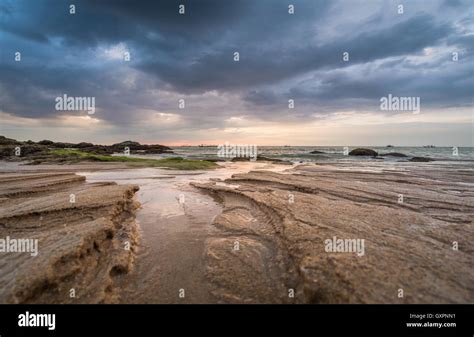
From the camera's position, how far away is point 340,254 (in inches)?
141

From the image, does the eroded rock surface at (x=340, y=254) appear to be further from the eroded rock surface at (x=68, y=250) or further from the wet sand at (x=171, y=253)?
the eroded rock surface at (x=68, y=250)

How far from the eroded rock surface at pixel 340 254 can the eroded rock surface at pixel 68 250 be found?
1.60 m

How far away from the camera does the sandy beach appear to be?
294 centimetres

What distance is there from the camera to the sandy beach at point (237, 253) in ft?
9.64

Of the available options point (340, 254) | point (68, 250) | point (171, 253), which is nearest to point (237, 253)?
point (171, 253)

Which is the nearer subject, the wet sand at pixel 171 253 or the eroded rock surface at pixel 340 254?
the eroded rock surface at pixel 340 254

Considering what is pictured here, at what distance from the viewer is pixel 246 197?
829cm

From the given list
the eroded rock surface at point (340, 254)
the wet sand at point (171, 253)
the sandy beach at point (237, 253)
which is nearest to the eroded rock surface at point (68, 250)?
the sandy beach at point (237, 253)

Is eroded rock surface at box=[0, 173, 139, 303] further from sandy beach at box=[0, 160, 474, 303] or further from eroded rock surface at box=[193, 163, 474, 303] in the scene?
eroded rock surface at box=[193, 163, 474, 303]

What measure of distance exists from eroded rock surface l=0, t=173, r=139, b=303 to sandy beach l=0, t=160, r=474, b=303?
20mm

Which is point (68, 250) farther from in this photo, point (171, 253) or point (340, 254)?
point (340, 254)

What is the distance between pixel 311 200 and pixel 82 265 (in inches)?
240

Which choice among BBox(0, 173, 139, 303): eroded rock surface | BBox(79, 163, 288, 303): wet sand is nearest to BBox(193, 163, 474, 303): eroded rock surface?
BBox(79, 163, 288, 303): wet sand
